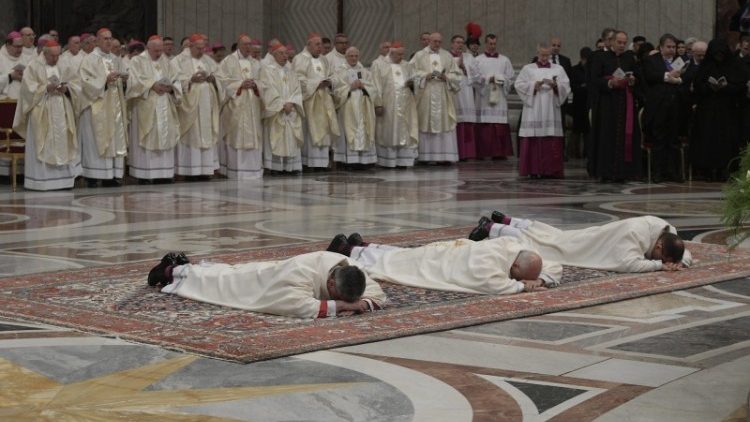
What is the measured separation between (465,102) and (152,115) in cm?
613

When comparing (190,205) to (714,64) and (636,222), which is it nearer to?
(636,222)

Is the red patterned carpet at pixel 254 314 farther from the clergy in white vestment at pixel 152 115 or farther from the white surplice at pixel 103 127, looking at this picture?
the clergy in white vestment at pixel 152 115

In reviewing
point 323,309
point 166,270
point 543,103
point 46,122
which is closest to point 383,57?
point 543,103

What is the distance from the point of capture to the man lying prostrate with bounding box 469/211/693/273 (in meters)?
8.38

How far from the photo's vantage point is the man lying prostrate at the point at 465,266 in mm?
7539

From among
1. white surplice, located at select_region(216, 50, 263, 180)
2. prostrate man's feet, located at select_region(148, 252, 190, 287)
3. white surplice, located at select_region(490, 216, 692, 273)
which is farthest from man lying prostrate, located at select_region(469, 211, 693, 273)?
white surplice, located at select_region(216, 50, 263, 180)

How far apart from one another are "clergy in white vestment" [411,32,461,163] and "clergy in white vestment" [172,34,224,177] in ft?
11.9

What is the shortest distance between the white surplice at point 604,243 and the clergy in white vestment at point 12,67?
822 cm

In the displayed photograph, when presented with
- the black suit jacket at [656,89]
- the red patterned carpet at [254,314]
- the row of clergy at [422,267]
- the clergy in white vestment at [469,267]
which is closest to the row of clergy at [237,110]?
the black suit jacket at [656,89]

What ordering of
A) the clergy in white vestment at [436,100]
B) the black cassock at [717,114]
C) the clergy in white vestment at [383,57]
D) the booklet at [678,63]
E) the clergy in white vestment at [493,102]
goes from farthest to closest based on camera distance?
the clergy in white vestment at [493,102]
the clergy in white vestment at [436,100]
the clergy in white vestment at [383,57]
the booklet at [678,63]
the black cassock at [717,114]

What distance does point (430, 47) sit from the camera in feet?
62.8

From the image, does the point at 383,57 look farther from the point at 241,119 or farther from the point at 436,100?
the point at 241,119

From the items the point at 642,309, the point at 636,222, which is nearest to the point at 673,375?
the point at 642,309

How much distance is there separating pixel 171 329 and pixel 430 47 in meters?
13.2
